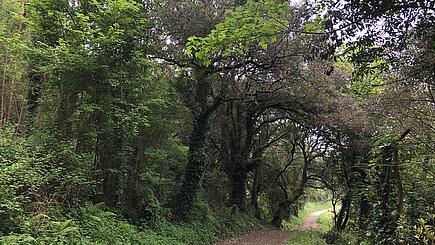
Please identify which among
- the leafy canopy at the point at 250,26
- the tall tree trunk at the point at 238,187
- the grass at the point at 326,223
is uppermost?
the leafy canopy at the point at 250,26

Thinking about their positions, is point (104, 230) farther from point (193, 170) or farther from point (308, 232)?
point (308, 232)

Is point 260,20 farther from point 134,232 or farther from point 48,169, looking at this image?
point 134,232

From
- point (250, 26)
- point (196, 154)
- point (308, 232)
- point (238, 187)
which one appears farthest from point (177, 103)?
point (308, 232)

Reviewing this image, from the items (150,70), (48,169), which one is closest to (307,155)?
(150,70)

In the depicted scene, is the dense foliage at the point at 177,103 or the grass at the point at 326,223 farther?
the grass at the point at 326,223

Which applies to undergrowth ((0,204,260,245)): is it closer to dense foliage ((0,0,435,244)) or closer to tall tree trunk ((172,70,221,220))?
dense foliage ((0,0,435,244))

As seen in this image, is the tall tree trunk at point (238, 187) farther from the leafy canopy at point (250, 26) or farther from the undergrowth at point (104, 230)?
the leafy canopy at point (250, 26)

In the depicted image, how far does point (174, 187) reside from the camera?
46.1 ft

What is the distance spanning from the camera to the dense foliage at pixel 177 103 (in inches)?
186

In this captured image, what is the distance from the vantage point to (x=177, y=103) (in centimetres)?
1316

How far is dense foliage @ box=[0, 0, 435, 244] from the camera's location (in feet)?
15.5

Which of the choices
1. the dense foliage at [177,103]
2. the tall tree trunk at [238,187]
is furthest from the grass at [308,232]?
the tall tree trunk at [238,187]

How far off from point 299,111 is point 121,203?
10693 mm

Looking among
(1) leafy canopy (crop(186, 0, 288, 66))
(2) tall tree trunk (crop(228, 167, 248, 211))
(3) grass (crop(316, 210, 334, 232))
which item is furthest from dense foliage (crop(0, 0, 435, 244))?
(3) grass (crop(316, 210, 334, 232))
